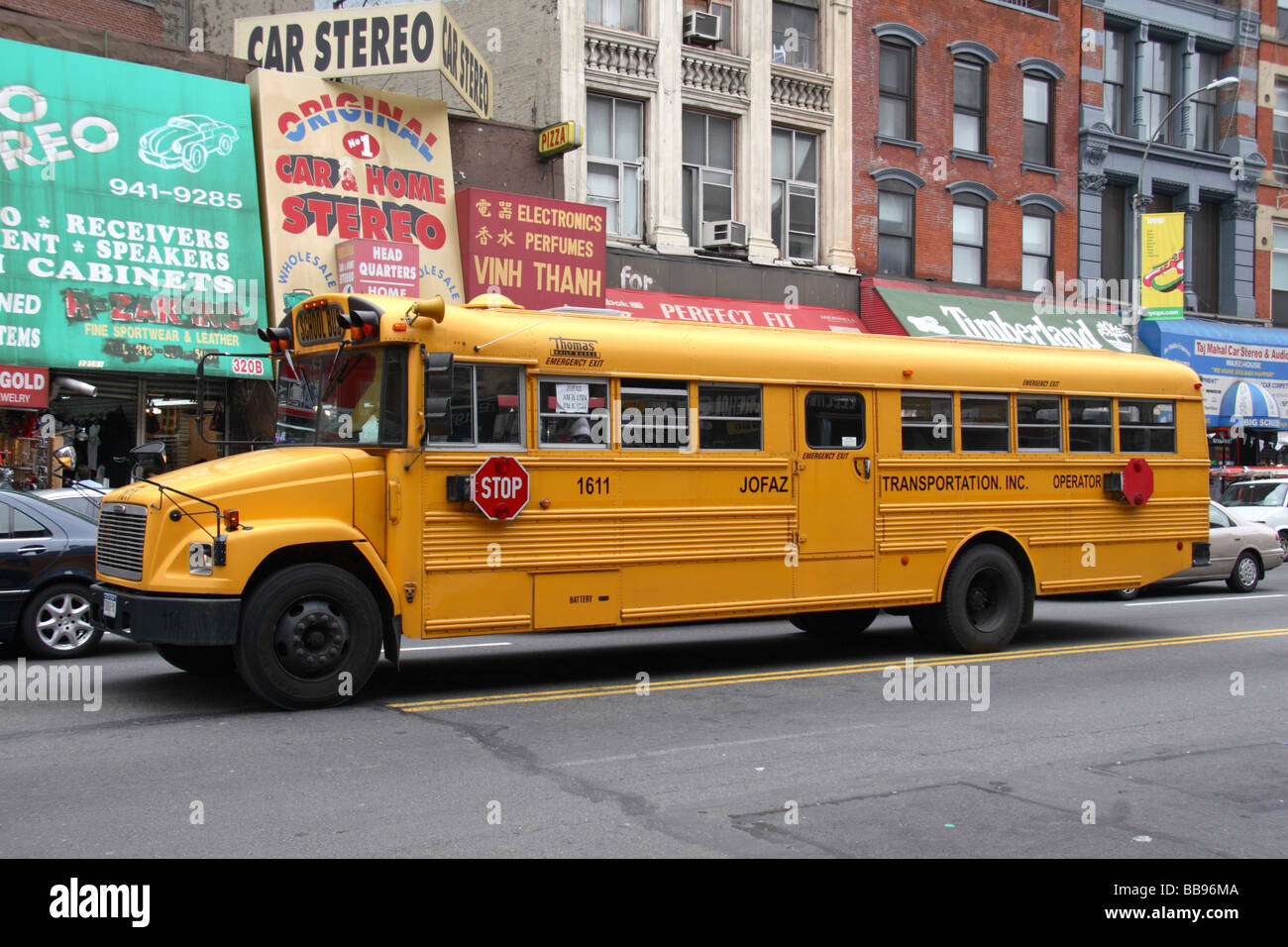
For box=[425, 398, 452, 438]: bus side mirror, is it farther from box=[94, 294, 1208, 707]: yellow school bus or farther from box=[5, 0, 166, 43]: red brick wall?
box=[5, 0, 166, 43]: red brick wall

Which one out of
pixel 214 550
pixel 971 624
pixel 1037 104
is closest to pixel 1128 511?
pixel 971 624

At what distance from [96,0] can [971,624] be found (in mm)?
21076

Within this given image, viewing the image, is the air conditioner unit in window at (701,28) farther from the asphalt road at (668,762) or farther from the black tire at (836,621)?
the asphalt road at (668,762)

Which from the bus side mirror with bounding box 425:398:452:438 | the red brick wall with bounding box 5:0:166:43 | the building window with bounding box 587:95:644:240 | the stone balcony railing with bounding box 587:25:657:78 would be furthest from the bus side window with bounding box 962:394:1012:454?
the red brick wall with bounding box 5:0:166:43

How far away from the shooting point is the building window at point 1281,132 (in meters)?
34.4

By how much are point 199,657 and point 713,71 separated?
18.5 meters

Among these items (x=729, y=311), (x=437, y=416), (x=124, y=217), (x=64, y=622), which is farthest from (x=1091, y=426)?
(x=124, y=217)

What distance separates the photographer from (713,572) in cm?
1065

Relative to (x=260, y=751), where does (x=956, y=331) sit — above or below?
above

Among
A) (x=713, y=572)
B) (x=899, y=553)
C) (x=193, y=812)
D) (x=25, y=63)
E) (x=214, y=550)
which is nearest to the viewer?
(x=193, y=812)

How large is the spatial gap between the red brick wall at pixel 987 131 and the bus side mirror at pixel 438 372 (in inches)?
751

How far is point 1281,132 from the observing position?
34.6 meters

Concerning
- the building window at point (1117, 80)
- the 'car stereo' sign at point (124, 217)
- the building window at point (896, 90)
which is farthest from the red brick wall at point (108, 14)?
the building window at point (1117, 80)

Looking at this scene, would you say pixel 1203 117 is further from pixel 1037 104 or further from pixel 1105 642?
pixel 1105 642
